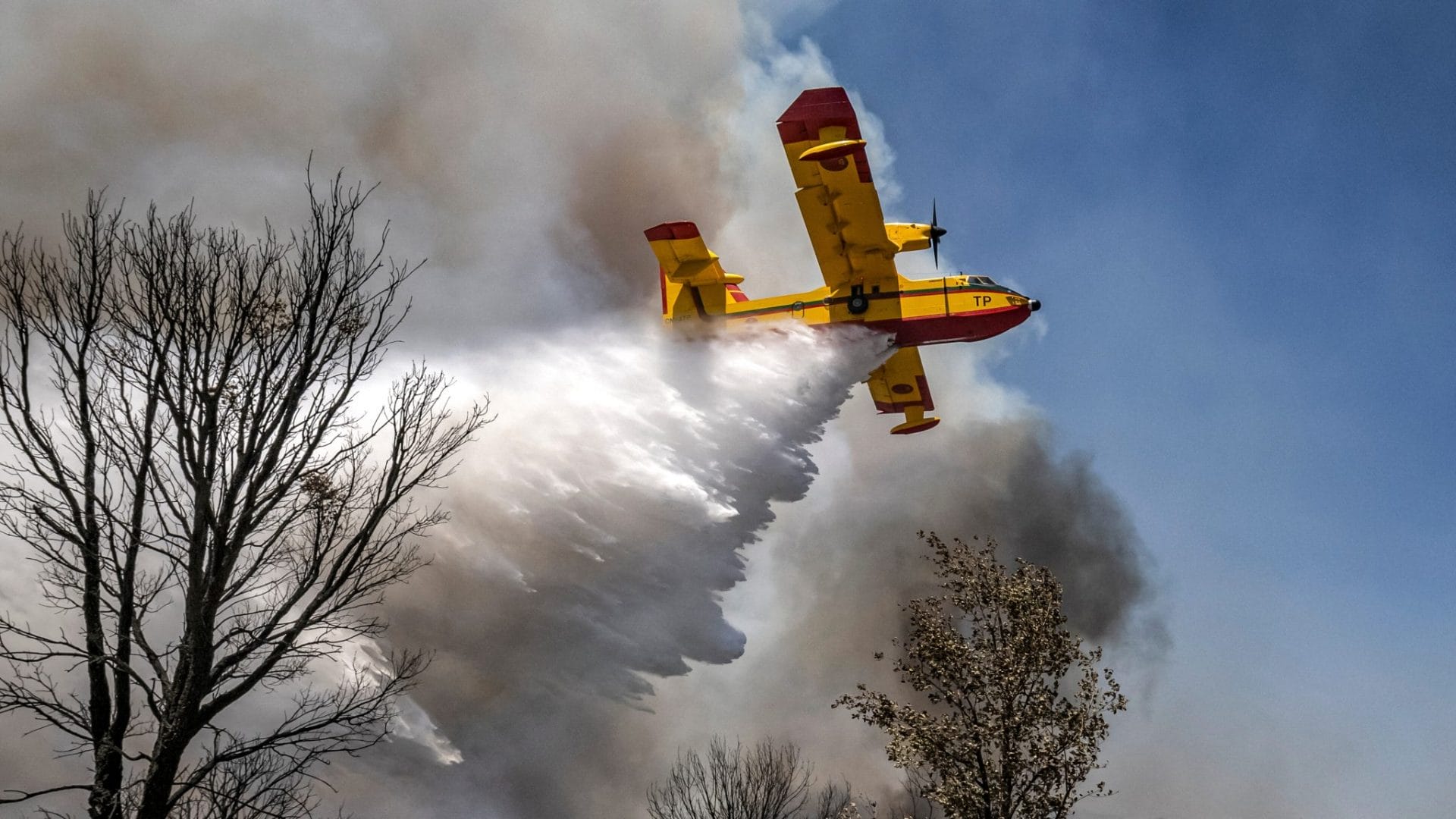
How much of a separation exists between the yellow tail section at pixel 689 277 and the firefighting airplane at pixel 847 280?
27 millimetres

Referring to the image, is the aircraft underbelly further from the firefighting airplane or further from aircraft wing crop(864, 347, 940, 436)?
aircraft wing crop(864, 347, 940, 436)

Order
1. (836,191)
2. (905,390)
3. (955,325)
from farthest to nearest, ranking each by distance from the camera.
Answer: (905,390)
(955,325)
(836,191)

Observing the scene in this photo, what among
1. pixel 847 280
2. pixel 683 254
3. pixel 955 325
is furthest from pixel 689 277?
pixel 955 325

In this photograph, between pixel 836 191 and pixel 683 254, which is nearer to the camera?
pixel 836 191

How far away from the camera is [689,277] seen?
2981 cm

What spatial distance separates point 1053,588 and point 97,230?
20641 mm

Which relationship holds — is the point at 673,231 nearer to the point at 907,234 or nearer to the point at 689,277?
the point at 689,277

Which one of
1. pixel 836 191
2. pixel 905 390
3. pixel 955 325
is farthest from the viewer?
pixel 905 390

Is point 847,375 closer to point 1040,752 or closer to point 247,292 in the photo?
point 1040,752

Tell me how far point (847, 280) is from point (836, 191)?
141 inches

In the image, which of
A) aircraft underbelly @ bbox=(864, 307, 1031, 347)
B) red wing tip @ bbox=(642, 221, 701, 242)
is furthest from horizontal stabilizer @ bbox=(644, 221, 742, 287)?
aircraft underbelly @ bbox=(864, 307, 1031, 347)

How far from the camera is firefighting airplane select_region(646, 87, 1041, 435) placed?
25.7 meters

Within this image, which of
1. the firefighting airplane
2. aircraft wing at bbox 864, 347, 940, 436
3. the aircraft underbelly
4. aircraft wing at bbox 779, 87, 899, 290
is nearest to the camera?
aircraft wing at bbox 779, 87, 899, 290

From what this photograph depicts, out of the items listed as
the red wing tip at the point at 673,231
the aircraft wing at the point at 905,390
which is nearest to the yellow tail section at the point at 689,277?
the red wing tip at the point at 673,231
